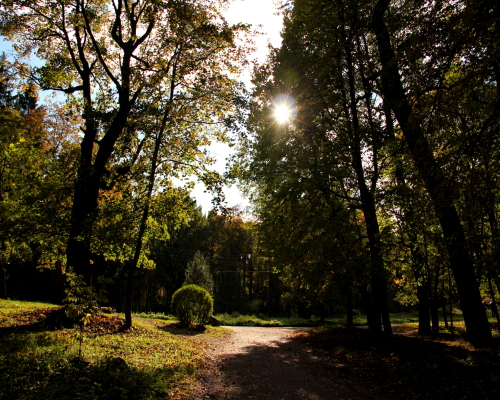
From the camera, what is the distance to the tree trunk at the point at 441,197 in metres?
5.43

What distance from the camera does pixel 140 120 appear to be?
11.1 meters

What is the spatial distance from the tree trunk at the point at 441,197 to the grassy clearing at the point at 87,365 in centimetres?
568

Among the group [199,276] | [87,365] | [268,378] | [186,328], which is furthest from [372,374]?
[199,276]

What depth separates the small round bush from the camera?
52.5 feet

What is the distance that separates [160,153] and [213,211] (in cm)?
338

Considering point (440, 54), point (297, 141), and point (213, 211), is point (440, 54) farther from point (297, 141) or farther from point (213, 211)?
point (213, 211)

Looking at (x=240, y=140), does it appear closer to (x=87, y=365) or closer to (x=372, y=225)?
(x=372, y=225)

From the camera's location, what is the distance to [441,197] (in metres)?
5.27

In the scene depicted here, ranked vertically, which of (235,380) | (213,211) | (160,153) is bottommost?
(235,380)

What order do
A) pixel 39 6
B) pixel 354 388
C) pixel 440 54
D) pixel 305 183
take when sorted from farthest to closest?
pixel 39 6, pixel 305 183, pixel 354 388, pixel 440 54

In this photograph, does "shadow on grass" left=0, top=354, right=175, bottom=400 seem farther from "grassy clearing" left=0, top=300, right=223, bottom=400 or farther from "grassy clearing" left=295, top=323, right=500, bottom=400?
"grassy clearing" left=295, top=323, right=500, bottom=400

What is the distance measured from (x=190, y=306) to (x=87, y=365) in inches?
430

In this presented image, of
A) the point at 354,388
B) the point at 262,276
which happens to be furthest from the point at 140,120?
the point at 262,276

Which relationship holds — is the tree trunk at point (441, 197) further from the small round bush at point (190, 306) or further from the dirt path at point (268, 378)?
the small round bush at point (190, 306)
